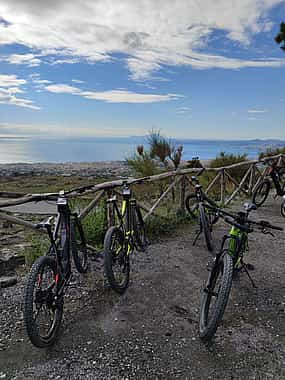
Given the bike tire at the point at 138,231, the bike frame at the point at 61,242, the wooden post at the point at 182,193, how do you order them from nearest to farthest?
the bike frame at the point at 61,242, the bike tire at the point at 138,231, the wooden post at the point at 182,193

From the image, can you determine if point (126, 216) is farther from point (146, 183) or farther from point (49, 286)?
point (146, 183)

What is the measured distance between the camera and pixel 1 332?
2.74 m

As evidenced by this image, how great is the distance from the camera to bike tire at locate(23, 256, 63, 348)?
2.35 m

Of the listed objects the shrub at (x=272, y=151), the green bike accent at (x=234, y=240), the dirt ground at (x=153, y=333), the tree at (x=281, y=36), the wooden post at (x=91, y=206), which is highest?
the tree at (x=281, y=36)

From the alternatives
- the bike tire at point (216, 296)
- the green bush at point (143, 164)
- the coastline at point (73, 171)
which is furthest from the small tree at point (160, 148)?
the bike tire at point (216, 296)

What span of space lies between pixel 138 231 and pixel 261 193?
4703 mm

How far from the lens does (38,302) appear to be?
2471 millimetres

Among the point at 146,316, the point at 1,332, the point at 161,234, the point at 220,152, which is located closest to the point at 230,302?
the point at 146,316

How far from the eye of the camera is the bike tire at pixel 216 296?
252 cm

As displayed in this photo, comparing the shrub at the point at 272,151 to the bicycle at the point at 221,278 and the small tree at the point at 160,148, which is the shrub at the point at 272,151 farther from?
the bicycle at the point at 221,278

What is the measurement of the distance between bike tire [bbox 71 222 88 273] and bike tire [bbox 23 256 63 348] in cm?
73

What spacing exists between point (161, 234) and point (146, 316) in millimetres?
2657

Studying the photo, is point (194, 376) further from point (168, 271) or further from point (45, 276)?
point (168, 271)

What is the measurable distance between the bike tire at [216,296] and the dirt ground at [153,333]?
0.11m
